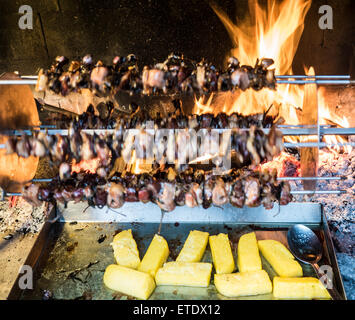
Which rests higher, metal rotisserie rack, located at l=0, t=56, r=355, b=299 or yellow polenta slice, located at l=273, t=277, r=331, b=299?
metal rotisserie rack, located at l=0, t=56, r=355, b=299

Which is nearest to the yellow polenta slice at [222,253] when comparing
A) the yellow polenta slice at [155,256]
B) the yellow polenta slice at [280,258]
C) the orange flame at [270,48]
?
the yellow polenta slice at [280,258]

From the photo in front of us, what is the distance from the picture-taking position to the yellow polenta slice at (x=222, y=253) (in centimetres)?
262

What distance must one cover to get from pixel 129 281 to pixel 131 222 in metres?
0.81

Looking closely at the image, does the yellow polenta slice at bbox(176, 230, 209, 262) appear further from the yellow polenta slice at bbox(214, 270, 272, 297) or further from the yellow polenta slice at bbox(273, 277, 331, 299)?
the yellow polenta slice at bbox(273, 277, 331, 299)

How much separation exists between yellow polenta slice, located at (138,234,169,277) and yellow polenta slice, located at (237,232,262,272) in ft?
2.10

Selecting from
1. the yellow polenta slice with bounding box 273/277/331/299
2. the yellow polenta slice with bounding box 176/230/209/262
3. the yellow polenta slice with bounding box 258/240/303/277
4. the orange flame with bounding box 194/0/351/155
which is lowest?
the yellow polenta slice with bounding box 273/277/331/299

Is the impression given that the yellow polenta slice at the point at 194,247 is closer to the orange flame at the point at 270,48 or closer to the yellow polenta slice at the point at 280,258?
the yellow polenta slice at the point at 280,258

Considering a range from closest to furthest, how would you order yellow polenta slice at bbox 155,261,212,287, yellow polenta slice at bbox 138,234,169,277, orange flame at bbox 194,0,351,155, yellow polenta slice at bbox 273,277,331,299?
yellow polenta slice at bbox 273,277,331,299
yellow polenta slice at bbox 155,261,212,287
yellow polenta slice at bbox 138,234,169,277
orange flame at bbox 194,0,351,155

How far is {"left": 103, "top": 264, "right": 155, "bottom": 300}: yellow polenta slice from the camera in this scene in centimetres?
243

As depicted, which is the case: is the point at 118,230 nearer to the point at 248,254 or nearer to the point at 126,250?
the point at 126,250

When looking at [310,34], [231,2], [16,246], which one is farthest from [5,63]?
[310,34]

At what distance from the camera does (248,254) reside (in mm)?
2674

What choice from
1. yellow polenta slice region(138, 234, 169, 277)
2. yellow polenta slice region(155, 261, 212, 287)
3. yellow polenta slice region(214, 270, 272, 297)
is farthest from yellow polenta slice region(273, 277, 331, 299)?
yellow polenta slice region(138, 234, 169, 277)

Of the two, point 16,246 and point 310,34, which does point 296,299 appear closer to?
point 16,246
